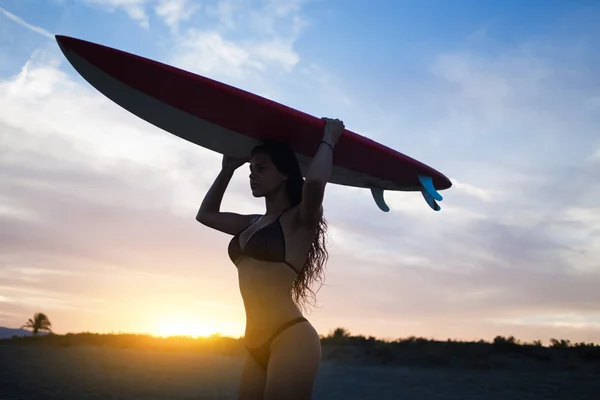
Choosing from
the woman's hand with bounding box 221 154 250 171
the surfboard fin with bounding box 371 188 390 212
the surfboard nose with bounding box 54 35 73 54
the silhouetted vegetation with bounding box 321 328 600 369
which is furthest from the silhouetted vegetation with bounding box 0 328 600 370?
the surfboard nose with bounding box 54 35 73 54

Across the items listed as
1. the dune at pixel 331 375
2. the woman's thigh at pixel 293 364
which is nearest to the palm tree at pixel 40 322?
the dune at pixel 331 375

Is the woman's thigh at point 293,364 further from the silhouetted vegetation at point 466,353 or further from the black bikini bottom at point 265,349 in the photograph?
the silhouetted vegetation at point 466,353

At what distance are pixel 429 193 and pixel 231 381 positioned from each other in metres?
8.08

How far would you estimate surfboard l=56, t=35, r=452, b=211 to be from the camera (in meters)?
3.40

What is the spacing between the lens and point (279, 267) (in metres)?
2.88

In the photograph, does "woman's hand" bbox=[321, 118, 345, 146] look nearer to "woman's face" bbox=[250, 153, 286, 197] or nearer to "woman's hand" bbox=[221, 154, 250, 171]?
"woman's face" bbox=[250, 153, 286, 197]

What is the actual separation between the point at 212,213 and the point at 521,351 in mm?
10444

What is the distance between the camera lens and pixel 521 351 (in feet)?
38.8

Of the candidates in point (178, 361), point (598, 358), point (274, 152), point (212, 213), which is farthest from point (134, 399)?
point (598, 358)

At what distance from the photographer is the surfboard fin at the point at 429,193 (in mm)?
3572

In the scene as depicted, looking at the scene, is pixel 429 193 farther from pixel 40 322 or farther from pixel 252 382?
pixel 40 322

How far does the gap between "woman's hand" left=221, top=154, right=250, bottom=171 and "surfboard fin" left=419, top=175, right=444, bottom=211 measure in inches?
48.7

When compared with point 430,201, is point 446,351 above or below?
below

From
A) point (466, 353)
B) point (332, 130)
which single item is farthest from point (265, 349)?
point (466, 353)
